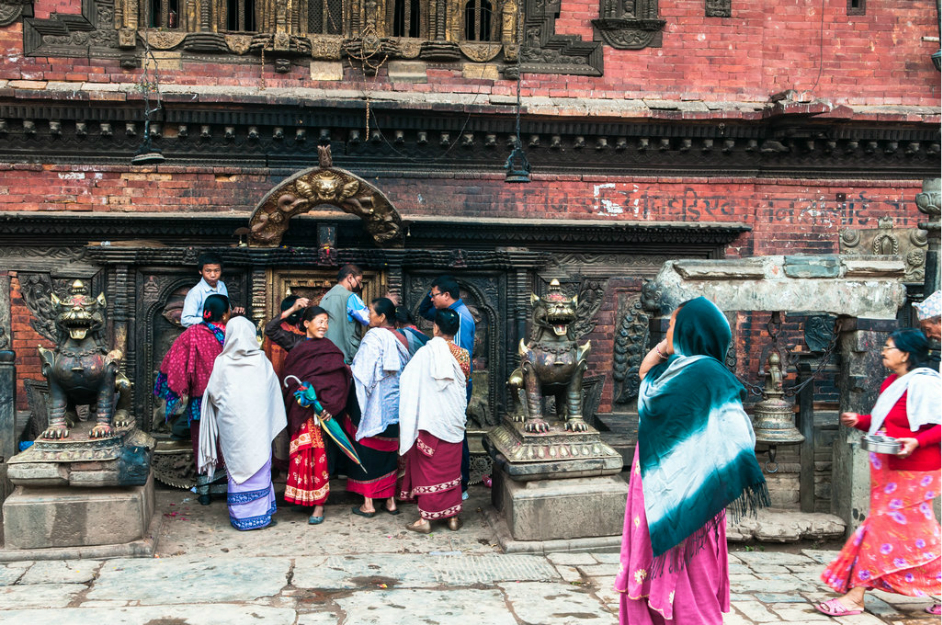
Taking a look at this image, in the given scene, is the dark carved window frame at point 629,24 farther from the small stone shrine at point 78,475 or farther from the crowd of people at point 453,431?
the small stone shrine at point 78,475

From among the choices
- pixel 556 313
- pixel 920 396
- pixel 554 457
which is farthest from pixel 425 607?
pixel 920 396

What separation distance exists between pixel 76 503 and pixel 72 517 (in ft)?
0.32

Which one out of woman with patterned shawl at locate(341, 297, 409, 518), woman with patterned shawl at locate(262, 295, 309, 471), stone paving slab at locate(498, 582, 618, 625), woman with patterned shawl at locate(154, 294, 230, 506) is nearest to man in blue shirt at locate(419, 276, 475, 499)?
woman with patterned shawl at locate(341, 297, 409, 518)

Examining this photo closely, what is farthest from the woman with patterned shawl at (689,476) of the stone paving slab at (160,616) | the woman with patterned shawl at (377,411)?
the woman with patterned shawl at (377,411)

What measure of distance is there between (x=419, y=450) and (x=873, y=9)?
7600mm

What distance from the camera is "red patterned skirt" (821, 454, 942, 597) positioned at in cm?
486

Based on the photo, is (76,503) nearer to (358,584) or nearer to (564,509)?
(358,584)

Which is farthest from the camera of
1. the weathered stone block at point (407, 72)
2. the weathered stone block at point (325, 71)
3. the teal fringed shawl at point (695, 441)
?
the weathered stone block at point (407, 72)

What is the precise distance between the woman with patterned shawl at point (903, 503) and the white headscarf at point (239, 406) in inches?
153

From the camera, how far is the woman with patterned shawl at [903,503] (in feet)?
15.9

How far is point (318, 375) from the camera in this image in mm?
6559

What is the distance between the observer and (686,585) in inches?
153

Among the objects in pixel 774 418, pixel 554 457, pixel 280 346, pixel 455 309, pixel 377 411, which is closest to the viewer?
pixel 554 457

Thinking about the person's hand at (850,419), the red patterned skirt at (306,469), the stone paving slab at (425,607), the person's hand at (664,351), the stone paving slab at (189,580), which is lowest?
the stone paving slab at (189,580)
